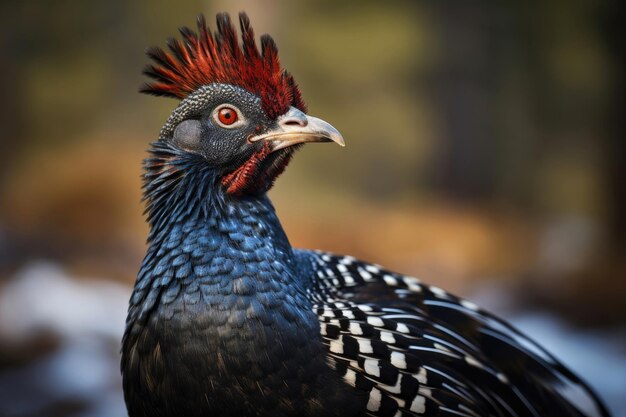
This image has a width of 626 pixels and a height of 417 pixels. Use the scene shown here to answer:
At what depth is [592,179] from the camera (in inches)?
286

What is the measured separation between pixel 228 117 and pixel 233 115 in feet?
0.07

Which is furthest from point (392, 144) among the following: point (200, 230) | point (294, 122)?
point (200, 230)

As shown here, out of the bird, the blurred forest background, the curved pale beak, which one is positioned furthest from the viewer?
the blurred forest background

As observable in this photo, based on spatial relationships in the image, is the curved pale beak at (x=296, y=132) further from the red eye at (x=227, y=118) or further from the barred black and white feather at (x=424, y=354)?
the barred black and white feather at (x=424, y=354)

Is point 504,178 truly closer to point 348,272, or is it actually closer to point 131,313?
point 348,272

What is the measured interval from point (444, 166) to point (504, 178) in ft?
2.46

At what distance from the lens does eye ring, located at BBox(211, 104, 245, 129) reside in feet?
7.67

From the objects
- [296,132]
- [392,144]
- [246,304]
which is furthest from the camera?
[392,144]

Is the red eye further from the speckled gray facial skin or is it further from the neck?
the neck

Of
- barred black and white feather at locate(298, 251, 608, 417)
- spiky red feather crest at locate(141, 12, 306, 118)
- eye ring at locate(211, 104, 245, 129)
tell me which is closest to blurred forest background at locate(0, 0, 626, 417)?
barred black and white feather at locate(298, 251, 608, 417)

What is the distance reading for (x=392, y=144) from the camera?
27.6 feet

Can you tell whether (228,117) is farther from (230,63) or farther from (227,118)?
(230,63)

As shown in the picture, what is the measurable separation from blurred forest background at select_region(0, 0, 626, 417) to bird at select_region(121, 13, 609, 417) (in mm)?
3713

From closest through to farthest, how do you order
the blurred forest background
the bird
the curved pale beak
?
the bird < the curved pale beak < the blurred forest background
